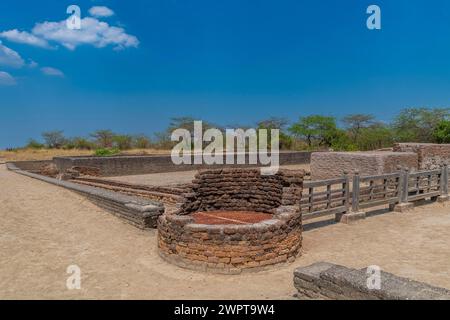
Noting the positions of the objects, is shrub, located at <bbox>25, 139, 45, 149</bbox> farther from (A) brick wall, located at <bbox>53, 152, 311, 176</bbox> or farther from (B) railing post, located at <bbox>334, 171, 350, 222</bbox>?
(B) railing post, located at <bbox>334, 171, 350, 222</bbox>

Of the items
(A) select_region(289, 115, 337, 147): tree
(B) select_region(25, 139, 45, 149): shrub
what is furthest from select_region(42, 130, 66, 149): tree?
(A) select_region(289, 115, 337, 147): tree

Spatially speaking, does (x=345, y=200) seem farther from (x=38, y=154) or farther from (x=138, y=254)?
(x=38, y=154)

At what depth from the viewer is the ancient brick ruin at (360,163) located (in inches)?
533

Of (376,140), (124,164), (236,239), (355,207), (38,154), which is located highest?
(376,140)

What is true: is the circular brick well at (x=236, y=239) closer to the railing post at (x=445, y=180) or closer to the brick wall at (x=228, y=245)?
the brick wall at (x=228, y=245)

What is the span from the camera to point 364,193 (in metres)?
10.4

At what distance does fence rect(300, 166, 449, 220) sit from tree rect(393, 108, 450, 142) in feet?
68.4

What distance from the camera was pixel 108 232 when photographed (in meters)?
7.73

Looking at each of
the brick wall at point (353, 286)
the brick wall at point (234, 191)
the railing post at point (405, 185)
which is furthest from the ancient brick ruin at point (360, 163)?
the brick wall at point (353, 286)

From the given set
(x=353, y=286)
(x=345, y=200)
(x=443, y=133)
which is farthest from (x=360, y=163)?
(x=443, y=133)

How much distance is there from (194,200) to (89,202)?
3359 millimetres

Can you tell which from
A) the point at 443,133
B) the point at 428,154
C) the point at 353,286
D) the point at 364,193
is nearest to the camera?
the point at 353,286

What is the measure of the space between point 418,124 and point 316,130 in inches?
393
